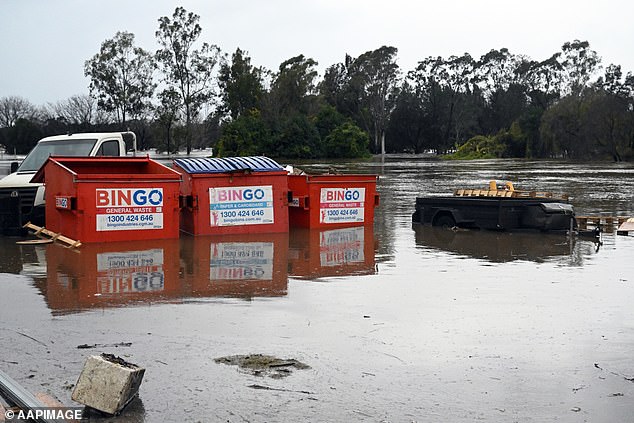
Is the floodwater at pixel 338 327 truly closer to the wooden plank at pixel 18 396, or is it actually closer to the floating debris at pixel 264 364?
the floating debris at pixel 264 364

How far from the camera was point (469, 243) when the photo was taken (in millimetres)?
Answer: 16141

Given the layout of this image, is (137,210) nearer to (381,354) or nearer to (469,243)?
(469,243)

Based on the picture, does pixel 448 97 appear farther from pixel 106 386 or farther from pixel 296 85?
pixel 106 386

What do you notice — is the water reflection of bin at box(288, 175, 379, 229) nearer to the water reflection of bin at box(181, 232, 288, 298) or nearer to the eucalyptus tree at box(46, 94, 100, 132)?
the water reflection of bin at box(181, 232, 288, 298)

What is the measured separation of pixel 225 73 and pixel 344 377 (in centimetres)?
8438

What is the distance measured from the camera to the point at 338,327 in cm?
856

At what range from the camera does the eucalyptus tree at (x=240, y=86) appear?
292ft

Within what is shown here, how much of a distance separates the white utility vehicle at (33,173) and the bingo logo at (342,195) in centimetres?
488

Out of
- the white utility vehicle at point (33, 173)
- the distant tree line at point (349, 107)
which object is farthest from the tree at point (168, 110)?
the white utility vehicle at point (33, 173)

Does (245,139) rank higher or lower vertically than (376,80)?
lower

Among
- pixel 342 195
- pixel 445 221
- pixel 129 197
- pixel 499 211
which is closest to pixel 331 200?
pixel 342 195

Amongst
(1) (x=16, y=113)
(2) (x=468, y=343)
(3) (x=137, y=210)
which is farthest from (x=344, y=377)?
(1) (x=16, y=113)

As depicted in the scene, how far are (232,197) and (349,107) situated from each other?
93.6m

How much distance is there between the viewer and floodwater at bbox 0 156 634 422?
20.2ft
